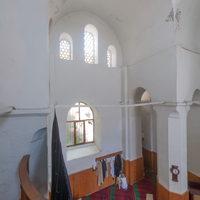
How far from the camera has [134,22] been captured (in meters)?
6.87

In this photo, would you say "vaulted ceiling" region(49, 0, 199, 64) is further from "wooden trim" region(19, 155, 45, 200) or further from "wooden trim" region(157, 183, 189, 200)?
"wooden trim" region(19, 155, 45, 200)

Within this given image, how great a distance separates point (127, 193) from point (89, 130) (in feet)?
9.13

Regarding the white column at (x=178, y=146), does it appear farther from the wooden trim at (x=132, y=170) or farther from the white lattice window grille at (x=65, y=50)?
the white lattice window grille at (x=65, y=50)

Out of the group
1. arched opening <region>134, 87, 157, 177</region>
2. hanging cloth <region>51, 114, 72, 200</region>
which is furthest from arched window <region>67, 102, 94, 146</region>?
hanging cloth <region>51, 114, 72, 200</region>

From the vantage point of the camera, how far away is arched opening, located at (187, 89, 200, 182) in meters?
6.88

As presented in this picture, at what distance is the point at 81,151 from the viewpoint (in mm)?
7289

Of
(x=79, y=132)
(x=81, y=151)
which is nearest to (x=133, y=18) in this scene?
(x=79, y=132)

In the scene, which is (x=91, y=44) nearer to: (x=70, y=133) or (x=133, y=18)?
(x=133, y=18)

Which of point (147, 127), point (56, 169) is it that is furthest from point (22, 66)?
point (147, 127)

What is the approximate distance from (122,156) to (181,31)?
17.7 feet

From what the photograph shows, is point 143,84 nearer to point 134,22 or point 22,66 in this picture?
point 134,22

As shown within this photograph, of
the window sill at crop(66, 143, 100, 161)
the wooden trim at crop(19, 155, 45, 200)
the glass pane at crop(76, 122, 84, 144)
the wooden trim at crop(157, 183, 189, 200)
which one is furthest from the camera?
the glass pane at crop(76, 122, 84, 144)

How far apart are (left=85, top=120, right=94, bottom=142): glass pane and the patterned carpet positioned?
2054 mm

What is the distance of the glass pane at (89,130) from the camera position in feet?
25.4
